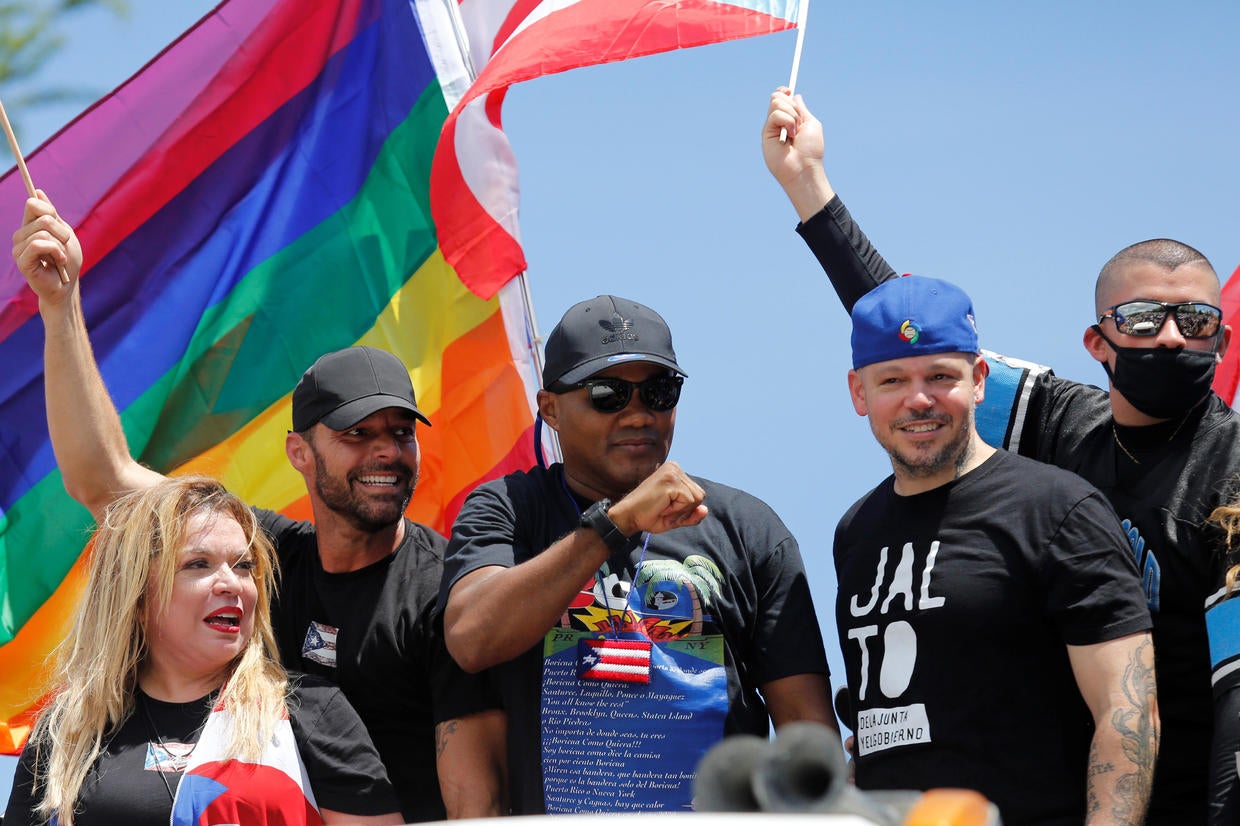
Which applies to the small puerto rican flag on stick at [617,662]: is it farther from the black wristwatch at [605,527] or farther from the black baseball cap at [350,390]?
the black baseball cap at [350,390]

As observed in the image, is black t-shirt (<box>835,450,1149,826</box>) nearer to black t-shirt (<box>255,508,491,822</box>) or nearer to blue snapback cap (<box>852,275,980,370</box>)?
blue snapback cap (<box>852,275,980,370</box>)

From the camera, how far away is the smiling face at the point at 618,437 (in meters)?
4.48

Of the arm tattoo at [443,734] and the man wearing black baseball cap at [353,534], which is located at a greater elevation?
the man wearing black baseball cap at [353,534]

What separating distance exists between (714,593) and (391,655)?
984 millimetres

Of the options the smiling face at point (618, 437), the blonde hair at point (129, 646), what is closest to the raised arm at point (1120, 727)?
the smiling face at point (618, 437)

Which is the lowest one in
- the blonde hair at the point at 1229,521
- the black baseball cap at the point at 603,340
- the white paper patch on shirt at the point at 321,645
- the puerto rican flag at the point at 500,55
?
the blonde hair at the point at 1229,521

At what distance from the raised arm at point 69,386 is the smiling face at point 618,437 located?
1630 millimetres

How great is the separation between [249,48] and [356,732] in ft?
11.3

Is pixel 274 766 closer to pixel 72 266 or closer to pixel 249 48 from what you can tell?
pixel 72 266

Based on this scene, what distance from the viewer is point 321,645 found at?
183 inches

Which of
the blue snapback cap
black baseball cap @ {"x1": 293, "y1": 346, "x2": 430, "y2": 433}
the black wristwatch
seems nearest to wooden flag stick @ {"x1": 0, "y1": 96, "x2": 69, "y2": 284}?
black baseball cap @ {"x1": 293, "y1": 346, "x2": 430, "y2": 433}

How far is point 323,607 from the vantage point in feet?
15.6

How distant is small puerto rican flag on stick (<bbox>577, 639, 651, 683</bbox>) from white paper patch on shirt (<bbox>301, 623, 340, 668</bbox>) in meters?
0.83

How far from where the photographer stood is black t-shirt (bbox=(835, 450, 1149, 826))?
3.76m
